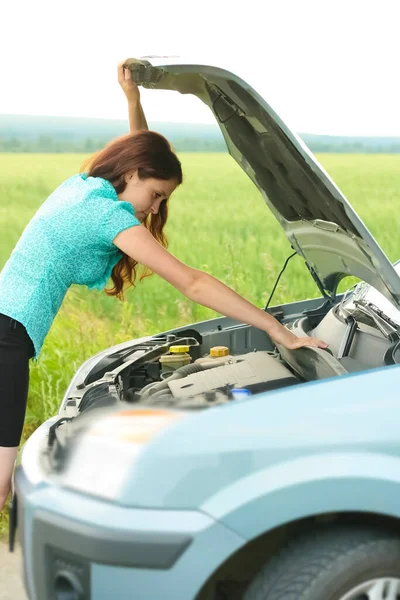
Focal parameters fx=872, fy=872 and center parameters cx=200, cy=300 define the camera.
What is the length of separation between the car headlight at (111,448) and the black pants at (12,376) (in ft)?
3.00

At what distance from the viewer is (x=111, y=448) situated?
6.89 feet

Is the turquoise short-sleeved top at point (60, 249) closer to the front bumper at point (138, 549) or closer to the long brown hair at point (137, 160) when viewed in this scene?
the long brown hair at point (137, 160)

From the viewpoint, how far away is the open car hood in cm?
243

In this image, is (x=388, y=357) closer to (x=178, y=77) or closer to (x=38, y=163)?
(x=178, y=77)

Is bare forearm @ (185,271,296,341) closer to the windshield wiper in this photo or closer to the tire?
the windshield wiper

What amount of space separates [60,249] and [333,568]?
1.46m

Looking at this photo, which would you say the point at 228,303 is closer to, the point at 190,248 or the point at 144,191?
the point at 144,191

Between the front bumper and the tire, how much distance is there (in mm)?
183

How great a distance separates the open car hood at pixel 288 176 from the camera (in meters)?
2.43

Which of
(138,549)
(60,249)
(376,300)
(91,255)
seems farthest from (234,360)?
(138,549)

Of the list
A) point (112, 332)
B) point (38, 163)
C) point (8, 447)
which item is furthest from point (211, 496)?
point (38, 163)

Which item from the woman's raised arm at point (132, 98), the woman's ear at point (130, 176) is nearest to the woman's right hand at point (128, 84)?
the woman's raised arm at point (132, 98)

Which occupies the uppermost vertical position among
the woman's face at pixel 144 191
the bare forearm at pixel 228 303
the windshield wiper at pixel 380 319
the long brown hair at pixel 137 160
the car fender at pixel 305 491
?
the long brown hair at pixel 137 160

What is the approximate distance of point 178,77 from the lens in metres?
2.96
